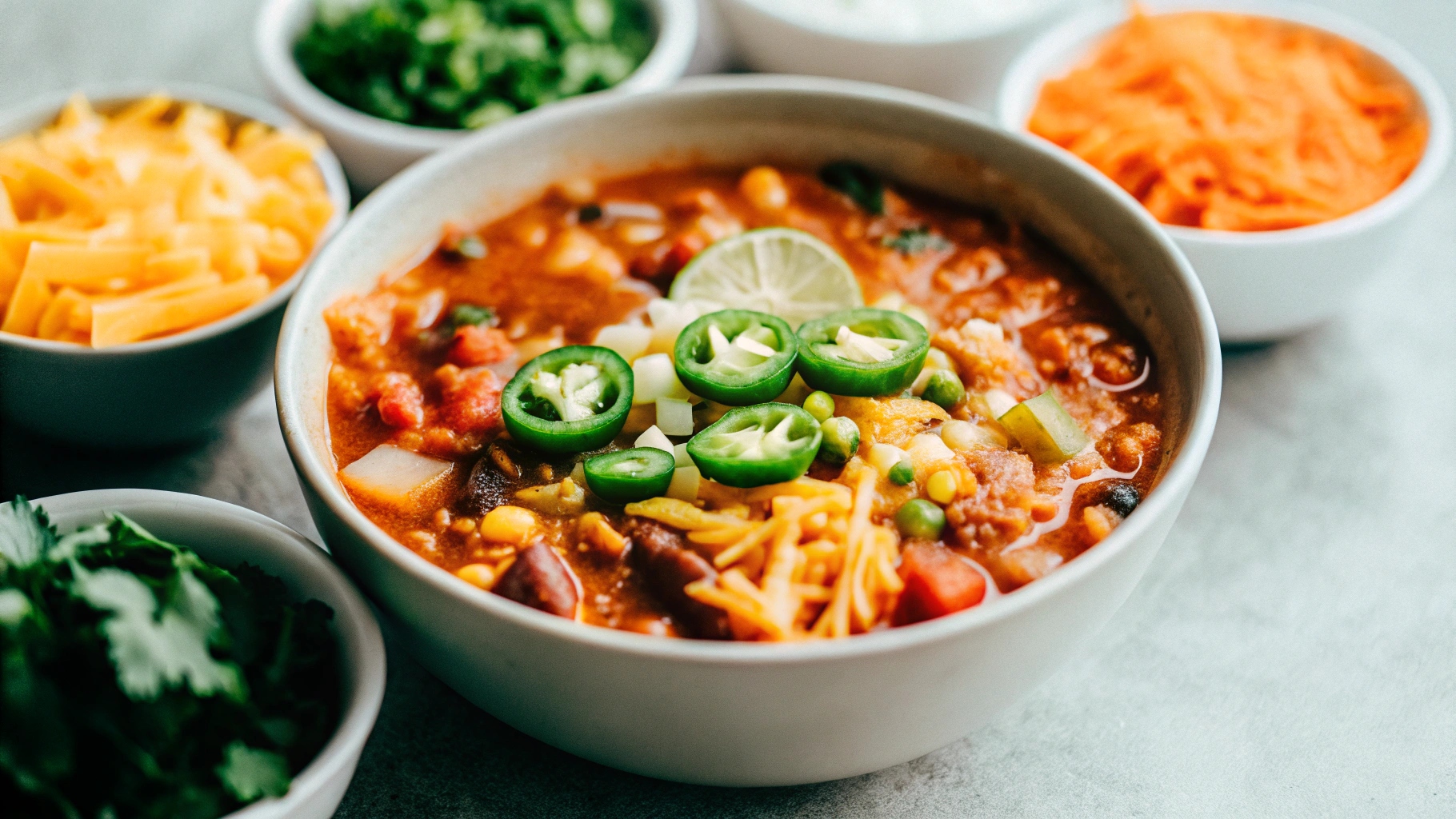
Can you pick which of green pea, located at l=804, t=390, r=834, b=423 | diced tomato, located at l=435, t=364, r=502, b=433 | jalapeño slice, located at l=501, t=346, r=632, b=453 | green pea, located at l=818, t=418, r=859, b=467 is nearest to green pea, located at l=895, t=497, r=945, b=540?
green pea, located at l=818, t=418, r=859, b=467

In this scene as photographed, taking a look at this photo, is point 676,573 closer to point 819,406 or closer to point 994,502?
point 819,406

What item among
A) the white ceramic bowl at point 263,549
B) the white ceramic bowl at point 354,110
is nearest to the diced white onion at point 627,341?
the white ceramic bowl at point 263,549

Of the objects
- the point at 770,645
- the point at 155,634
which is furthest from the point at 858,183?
the point at 155,634

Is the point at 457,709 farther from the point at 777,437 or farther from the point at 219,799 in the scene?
the point at 777,437

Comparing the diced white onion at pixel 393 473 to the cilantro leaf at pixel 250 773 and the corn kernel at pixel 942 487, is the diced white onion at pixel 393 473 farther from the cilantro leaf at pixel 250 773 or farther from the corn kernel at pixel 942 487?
the corn kernel at pixel 942 487

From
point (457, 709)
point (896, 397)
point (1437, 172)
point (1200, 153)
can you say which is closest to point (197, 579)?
point (457, 709)

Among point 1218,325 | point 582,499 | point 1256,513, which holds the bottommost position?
point 1256,513
